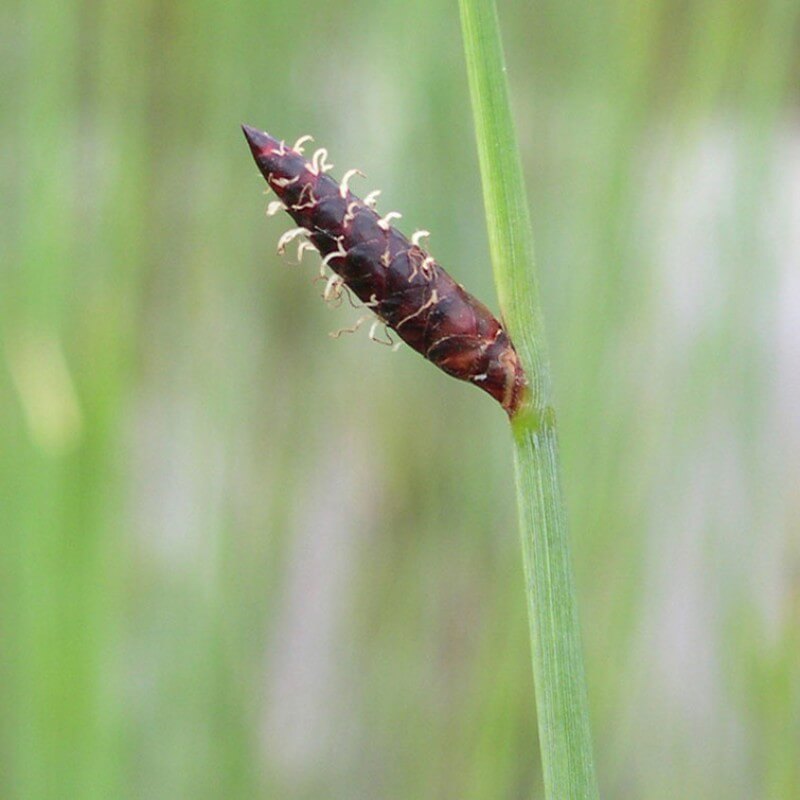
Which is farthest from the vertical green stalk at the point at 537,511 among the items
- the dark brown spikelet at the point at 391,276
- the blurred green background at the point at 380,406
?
the blurred green background at the point at 380,406

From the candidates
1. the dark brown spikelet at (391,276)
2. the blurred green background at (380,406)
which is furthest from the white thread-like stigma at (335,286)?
the blurred green background at (380,406)

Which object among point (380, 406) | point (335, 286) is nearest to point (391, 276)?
point (335, 286)

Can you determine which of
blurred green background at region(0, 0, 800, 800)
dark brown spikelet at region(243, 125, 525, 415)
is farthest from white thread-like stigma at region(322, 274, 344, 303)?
blurred green background at region(0, 0, 800, 800)

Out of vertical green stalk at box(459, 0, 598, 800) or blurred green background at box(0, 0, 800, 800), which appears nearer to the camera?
vertical green stalk at box(459, 0, 598, 800)

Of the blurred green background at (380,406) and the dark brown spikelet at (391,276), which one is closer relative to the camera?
the dark brown spikelet at (391,276)

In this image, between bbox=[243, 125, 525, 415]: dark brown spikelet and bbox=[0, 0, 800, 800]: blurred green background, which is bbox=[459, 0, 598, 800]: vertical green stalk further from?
bbox=[0, 0, 800, 800]: blurred green background

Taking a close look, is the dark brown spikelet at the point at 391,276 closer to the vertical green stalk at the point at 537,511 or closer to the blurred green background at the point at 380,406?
the vertical green stalk at the point at 537,511
